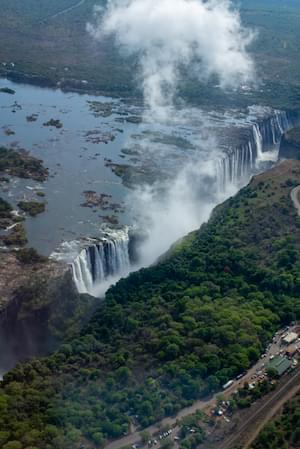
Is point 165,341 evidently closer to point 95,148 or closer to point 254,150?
point 95,148

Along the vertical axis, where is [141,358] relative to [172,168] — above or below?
below

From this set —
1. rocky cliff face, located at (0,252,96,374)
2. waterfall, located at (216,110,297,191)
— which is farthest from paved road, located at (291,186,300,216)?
rocky cliff face, located at (0,252,96,374)

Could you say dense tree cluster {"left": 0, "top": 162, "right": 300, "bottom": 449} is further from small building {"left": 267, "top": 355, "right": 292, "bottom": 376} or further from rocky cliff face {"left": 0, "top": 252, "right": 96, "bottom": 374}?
rocky cliff face {"left": 0, "top": 252, "right": 96, "bottom": 374}

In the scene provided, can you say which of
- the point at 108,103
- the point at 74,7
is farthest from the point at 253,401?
the point at 74,7

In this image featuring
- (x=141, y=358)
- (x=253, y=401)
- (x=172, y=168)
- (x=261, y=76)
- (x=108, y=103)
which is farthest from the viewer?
(x=261, y=76)

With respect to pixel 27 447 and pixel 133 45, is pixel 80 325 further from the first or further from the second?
pixel 133 45

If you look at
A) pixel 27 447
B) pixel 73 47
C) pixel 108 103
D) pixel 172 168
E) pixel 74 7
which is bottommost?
pixel 27 447

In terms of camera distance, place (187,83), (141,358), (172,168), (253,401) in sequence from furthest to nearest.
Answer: (187,83), (172,168), (141,358), (253,401)
